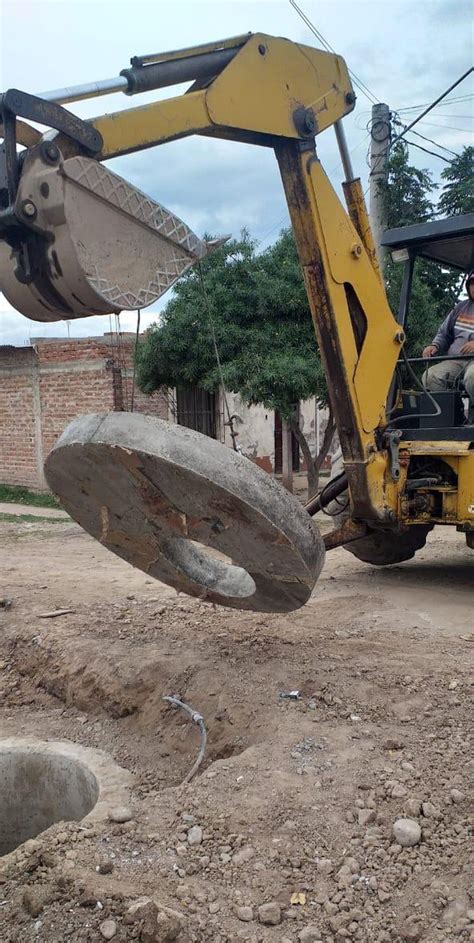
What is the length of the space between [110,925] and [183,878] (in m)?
0.35

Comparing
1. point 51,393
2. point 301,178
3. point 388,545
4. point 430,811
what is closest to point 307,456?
point 51,393

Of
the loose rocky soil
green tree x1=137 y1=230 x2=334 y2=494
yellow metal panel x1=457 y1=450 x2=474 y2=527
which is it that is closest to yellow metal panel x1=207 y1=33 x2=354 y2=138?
yellow metal panel x1=457 y1=450 x2=474 y2=527

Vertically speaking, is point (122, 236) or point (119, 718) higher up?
point (122, 236)

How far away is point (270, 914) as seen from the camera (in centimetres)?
257

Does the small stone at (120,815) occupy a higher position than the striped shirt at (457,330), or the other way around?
the striped shirt at (457,330)

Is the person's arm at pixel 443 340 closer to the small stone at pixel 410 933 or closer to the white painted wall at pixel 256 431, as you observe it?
the small stone at pixel 410 933

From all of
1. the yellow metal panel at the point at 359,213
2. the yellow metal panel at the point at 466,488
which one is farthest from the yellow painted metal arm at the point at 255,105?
the yellow metal panel at the point at 466,488

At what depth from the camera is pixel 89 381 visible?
44.0ft

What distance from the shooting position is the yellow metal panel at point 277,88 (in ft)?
13.2

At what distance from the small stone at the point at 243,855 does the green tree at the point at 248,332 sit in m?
7.81

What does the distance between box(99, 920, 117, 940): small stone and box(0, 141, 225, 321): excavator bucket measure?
2.20 metres

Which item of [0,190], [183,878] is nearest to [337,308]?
[0,190]

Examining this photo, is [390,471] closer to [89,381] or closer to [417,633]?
[417,633]

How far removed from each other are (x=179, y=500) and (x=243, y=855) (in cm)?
149
